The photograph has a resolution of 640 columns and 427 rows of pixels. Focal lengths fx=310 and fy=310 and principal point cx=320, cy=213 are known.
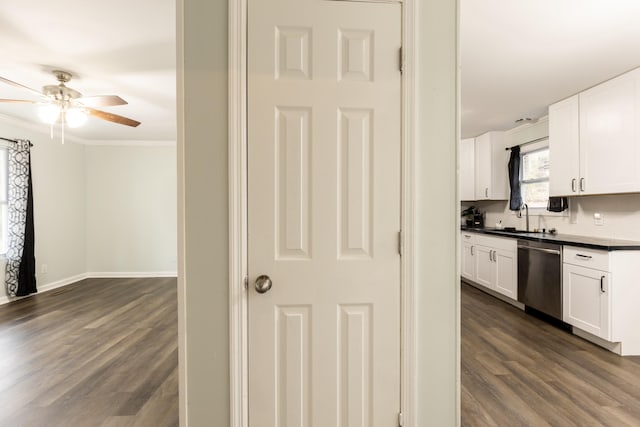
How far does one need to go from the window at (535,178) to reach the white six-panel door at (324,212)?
163 inches

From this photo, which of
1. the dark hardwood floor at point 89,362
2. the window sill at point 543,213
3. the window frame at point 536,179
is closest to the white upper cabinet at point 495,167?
the window frame at point 536,179

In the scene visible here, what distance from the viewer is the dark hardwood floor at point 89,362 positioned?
78.2 inches

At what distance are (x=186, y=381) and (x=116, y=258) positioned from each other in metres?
5.65

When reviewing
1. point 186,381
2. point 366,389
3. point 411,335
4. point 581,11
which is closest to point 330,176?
point 411,335

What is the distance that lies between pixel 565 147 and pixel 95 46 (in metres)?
4.80

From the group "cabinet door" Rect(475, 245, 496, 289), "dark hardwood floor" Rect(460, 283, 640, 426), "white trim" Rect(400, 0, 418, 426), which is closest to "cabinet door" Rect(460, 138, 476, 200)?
"cabinet door" Rect(475, 245, 496, 289)

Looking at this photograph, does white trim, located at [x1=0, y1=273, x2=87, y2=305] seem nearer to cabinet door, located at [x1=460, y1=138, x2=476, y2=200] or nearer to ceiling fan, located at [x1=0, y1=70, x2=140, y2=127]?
ceiling fan, located at [x1=0, y1=70, x2=140, y2=127]

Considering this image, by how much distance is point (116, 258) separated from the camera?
5.93 meters

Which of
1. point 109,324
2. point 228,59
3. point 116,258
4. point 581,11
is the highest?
point 581,11

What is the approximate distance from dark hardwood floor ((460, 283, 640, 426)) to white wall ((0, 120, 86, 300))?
19.6ft

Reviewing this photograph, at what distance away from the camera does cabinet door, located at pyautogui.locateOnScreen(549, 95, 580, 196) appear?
3447 millimetres

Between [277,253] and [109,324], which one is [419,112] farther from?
[109,324]

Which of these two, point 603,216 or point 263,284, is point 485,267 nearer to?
point 603,216

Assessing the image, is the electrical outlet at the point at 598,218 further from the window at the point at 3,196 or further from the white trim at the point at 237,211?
the window at the point at 3,196
